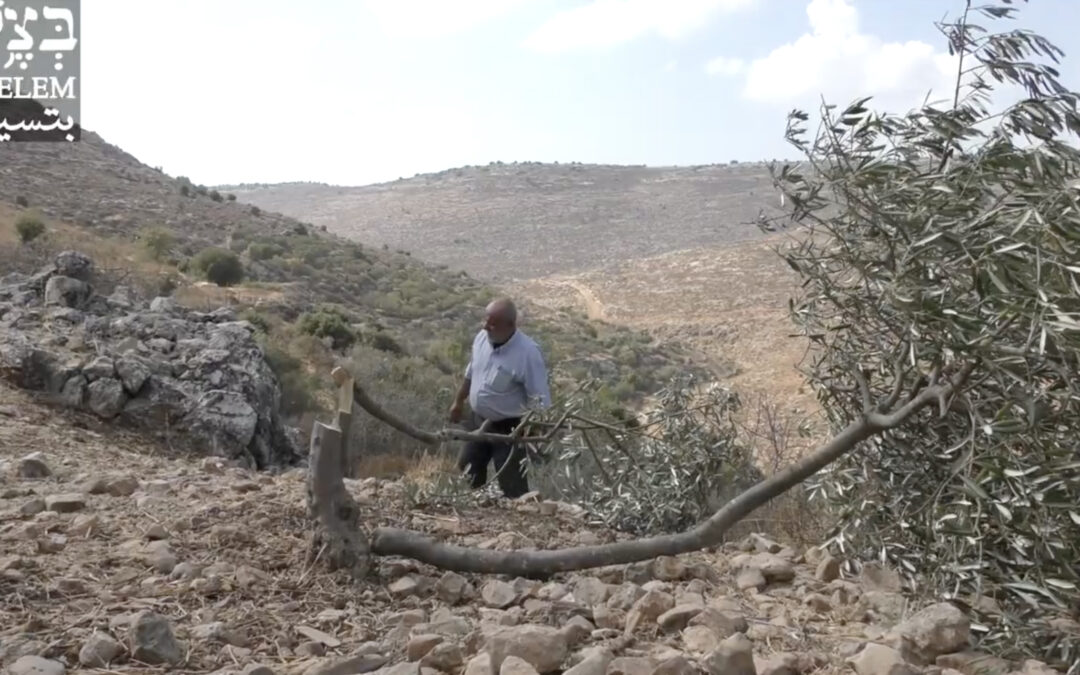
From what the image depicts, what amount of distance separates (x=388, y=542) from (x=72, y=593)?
3.50 ft

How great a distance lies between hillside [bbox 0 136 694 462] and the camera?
13.6 meters

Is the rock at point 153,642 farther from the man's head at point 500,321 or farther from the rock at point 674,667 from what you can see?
the man's head at point 500,321

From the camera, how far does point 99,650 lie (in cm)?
256

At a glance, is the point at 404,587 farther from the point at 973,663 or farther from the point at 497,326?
the point at 497,326

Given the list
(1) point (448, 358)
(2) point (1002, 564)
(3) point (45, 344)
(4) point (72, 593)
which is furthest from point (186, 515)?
(1) point (448, 358)

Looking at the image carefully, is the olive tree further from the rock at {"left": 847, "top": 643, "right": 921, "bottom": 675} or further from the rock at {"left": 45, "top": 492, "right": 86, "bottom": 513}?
the rock at {"left": 45, "top": 492, "right": 86, "bottom": 513}

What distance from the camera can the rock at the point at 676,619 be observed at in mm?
2896

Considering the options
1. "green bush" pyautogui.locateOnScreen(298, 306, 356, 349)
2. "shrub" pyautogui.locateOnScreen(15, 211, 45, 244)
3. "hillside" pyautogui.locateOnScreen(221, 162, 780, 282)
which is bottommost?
"green bush" pyautogui.locateOnScreen(298, 306, 356, 349)

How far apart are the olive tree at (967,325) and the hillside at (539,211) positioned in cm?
3855

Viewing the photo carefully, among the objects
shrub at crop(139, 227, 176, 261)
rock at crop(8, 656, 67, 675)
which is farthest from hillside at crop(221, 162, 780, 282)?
rock at crop(8, 656, 67, 675)

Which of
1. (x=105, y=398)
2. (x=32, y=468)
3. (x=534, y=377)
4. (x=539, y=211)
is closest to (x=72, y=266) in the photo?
(x=105, y=398)

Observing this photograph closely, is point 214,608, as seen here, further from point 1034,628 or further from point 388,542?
point 1034,628

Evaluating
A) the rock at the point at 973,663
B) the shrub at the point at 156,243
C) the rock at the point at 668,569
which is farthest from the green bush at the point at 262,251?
the rock at the point at 973,663

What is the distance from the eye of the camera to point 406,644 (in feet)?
9.03
